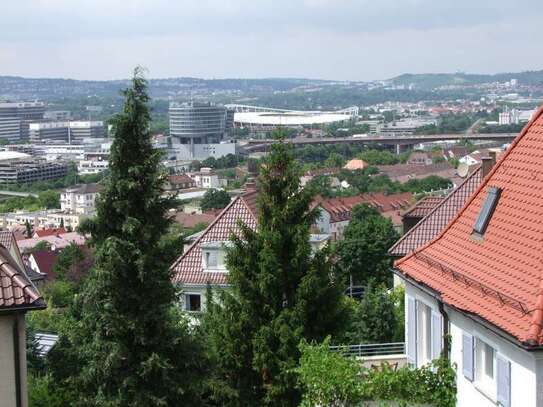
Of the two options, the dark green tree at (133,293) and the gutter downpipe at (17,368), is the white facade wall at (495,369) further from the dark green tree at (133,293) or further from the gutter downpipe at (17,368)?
the gutter downpipe at (17,368)

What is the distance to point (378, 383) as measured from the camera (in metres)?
14.3

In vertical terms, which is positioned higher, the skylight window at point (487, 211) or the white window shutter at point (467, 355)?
the skylight window at point (487, 211)

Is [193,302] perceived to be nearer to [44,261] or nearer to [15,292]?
[15,292]

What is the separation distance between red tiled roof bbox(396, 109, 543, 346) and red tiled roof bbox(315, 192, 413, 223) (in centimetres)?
10152

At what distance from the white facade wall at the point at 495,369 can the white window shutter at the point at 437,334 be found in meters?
0.12

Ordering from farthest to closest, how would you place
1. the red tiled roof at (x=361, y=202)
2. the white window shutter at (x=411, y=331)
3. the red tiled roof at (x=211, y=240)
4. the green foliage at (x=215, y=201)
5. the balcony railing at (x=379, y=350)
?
1. the green foliage at (x=215, y=201)
2. the red tiled roof at (x=361, y=202)
3. the red tiled roof at (x=211, y=240)
4. the balcony railing at (x=379, y=350)
5. the white window shutter at (x=411, y=331)

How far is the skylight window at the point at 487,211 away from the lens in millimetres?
14344

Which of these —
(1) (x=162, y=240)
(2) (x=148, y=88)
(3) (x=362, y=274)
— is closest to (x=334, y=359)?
(1) (x=162, y=240)

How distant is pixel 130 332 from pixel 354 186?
583ft

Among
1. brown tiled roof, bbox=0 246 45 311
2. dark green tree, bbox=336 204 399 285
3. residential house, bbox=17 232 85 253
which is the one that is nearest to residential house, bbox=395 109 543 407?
brown tiled roof, bbox=0 246 45 311

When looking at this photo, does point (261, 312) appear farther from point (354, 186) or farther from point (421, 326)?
point (354, 186)

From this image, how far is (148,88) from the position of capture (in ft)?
56.0

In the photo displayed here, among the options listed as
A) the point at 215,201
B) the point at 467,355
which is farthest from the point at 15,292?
the point at 215,201

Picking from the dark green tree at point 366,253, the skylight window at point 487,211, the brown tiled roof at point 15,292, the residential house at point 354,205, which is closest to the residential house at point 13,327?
the brown tiled roof at point 15,292
